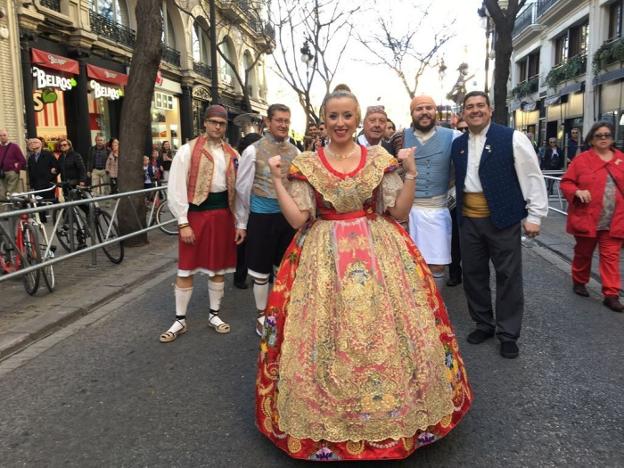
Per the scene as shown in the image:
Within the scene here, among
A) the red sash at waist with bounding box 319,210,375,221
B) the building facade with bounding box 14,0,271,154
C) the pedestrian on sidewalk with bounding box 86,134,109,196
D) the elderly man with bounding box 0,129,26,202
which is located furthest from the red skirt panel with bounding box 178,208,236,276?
the building facade with bounding box 14,0,271,154

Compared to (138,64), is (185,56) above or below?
above

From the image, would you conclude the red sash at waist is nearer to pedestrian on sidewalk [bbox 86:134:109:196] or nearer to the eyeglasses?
the eyeglasses

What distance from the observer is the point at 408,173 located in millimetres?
2916

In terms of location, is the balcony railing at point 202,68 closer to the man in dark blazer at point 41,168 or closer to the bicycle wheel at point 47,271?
the man in dark blazer at point 41,168

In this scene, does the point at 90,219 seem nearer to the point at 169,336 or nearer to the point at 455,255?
the point at 169,336

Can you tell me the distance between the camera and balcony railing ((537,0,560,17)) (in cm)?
2918

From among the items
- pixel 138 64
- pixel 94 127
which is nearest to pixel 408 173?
pixel 138 64

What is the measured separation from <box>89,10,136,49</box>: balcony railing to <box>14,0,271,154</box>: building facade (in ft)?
0.10

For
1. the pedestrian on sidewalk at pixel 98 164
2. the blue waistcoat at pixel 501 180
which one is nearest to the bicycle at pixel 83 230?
the blue waistcoat at pixel 501 180

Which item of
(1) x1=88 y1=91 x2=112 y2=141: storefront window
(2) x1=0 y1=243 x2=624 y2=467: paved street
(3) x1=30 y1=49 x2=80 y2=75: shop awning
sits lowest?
(2) x1=0 y1=243 x2=624 y2=467: paved street

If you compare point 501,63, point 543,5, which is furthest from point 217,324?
point 543,5

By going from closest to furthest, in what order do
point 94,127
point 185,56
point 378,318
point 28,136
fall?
point 378,318, point 28,136, point 94,127, point 185,56

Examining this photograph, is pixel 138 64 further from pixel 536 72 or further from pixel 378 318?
pixel 536 72

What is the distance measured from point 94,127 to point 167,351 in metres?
15.8
